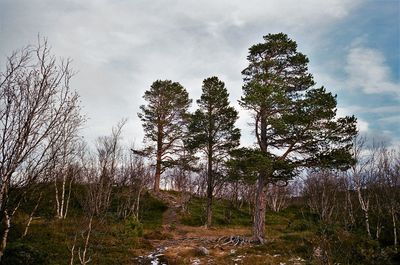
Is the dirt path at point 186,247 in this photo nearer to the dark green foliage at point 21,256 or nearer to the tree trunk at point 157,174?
the dark green foliage at point 21,256

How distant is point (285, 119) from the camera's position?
60.1ft

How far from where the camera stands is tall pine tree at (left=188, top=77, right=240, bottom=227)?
30.4 metres

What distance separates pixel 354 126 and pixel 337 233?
5.88m

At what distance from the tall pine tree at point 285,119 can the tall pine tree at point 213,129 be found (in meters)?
8.92

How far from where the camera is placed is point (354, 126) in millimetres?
17922

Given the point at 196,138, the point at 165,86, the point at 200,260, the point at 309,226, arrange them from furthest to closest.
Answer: the point at 165,86, the point at 196,138, the point at 309,226, the point at 200,260

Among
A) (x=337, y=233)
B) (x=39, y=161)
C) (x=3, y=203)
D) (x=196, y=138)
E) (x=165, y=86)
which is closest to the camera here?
(x=3, y=203)

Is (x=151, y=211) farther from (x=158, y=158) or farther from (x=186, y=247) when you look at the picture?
(x=186, y=247)

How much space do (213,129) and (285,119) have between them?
508 inches

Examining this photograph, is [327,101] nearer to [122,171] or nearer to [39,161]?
[39,161]

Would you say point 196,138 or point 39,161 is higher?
point 196,138

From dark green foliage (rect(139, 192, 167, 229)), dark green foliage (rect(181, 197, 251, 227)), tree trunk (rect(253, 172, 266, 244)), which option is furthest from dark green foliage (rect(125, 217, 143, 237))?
dark green foliage (rect(181, 197, 251, 227))

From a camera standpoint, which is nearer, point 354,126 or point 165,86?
point 354,126

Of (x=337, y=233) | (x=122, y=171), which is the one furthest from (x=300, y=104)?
(x=122, y=171)
